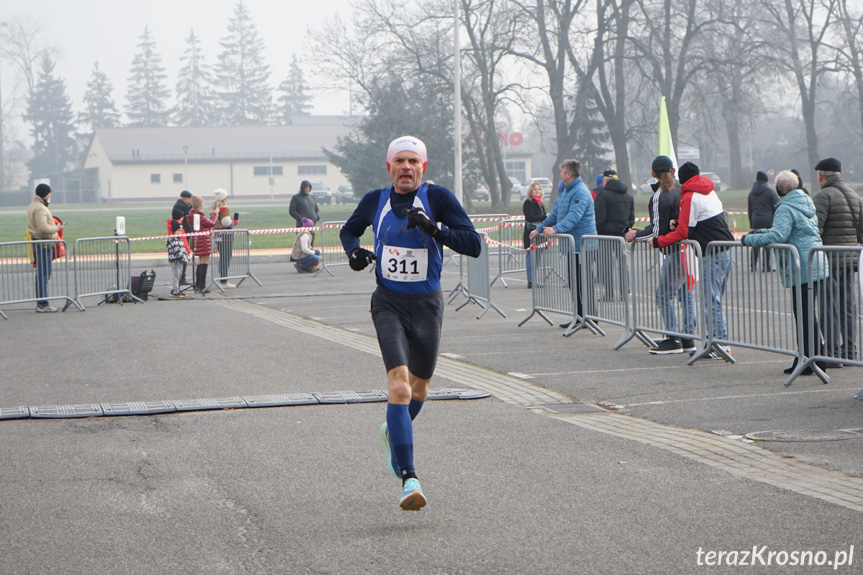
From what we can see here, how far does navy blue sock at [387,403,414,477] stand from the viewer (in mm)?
5484

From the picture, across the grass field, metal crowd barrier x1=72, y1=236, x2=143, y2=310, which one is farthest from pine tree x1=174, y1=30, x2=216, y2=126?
metal crowd barrier x1=72, y1=236, x2=143, y2=310

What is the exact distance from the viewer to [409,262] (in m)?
5.78

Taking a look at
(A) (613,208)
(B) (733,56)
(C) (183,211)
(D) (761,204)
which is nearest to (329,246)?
(C) (183,211)

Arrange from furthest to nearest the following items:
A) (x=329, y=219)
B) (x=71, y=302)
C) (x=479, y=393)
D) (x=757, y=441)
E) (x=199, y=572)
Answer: (x=329, y=219) < (x=71, y=302) < (x=479, y=393) < (x=757, y=441) < (x=199, y=572)

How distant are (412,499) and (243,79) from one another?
140412 mm

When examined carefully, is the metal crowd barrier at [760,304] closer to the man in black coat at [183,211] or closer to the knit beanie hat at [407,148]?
the knit beanie hat at [407,148]

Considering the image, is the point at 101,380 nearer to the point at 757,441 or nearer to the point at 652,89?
the point at 757,441

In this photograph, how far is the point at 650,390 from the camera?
29.7 feet

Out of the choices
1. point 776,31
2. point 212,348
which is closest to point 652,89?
point 776,31

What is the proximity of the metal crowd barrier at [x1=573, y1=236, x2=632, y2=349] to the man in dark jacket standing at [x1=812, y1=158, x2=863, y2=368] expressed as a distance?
230cm

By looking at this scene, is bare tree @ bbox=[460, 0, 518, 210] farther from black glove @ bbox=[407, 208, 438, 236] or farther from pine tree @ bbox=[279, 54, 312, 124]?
pine tree @ bbox=[279, 54, 312, 124]

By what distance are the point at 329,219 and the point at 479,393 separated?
46.2 meters

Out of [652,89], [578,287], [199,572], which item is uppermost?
[652,89]
